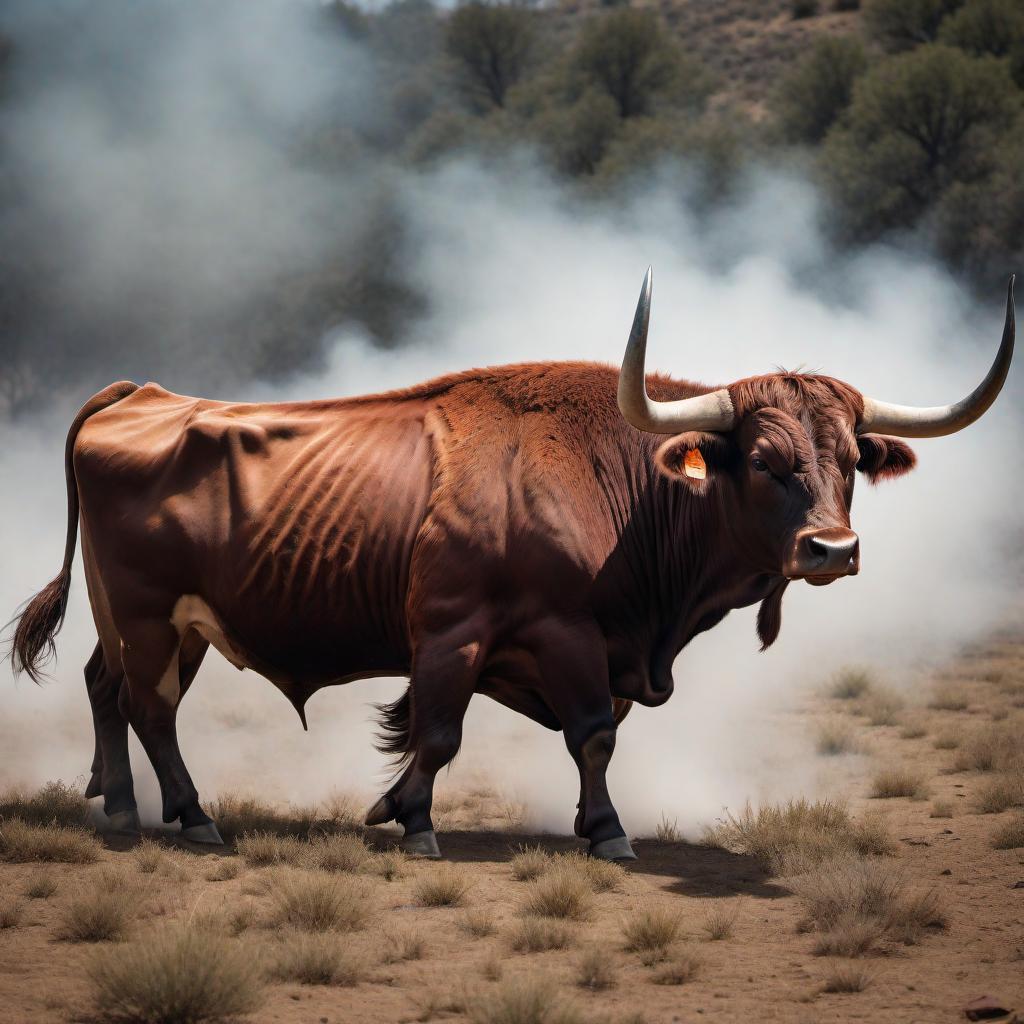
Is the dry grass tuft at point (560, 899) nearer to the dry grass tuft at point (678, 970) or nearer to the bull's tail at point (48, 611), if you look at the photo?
the dry grass tuft at point (678, 970)

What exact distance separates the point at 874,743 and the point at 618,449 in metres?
4.51

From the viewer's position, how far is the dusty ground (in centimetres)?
475

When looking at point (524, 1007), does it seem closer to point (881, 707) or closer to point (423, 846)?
point (423, 846)

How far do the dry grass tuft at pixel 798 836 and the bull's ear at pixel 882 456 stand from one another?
70.9 inches

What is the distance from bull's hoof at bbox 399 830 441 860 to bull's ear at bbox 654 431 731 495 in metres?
2.13

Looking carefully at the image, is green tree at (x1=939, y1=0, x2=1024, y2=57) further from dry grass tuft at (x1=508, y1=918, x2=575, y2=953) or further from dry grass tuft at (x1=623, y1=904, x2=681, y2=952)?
dry grass tuft at (x1=508, y1=918, x2=575, y2=953)

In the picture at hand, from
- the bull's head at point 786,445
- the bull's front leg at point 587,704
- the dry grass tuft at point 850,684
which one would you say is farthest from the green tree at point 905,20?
the bull's front leg at point 587,704

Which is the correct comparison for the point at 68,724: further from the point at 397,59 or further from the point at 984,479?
the point at 397,59

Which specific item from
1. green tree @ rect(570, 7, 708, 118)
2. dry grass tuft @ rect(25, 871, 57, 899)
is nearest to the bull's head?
dry grass tuft @ rect(25, 871, 57, 899)

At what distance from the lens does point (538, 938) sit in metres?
5.45

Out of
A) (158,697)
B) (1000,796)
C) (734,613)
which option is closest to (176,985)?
(158,697)

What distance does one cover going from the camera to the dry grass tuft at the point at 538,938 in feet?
17.9

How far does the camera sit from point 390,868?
Answer: 6.59 metres

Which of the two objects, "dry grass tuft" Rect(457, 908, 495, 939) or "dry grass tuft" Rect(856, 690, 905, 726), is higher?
"dry grass tuft" Rect(856, 690, 905, 726)
